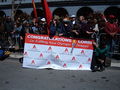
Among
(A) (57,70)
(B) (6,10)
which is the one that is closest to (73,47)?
(A) (57,70)

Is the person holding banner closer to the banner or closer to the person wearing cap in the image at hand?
the banner

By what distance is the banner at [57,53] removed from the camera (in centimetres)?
1043

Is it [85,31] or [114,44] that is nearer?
[85,31]

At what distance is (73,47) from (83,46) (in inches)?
14.1

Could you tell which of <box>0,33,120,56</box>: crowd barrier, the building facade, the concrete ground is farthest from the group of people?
the building facade

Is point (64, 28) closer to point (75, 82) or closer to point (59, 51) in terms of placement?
point (59, 51)

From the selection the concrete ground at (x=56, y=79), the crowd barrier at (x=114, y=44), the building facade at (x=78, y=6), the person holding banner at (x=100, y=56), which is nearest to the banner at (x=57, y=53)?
the person holding banner at (x=100, y=56)

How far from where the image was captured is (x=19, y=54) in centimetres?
1303

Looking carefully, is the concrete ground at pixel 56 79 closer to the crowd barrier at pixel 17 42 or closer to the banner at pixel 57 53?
the banner at pixel 57 53


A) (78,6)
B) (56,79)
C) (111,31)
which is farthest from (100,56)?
(78,6)

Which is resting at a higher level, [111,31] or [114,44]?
[111,31]

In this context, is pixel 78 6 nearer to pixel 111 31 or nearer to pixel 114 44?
pixel 111 31

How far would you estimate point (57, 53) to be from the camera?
10.4m

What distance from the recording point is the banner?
10.4 meters
